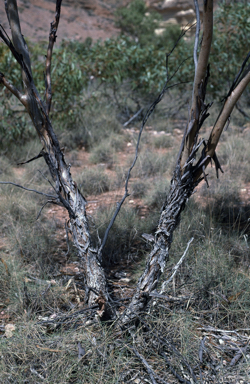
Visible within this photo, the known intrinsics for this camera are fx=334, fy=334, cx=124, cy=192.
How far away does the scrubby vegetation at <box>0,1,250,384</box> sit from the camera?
1566mm

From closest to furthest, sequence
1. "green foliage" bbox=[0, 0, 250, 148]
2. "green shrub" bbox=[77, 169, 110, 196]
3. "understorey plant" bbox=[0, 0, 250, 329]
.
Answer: "understorey plant" bbox=[0, 0, 250, 329] < "green shrub" bbox=[77, 169, 110, 196] < "green foliage" bbox=[0, 0, 250, 148]

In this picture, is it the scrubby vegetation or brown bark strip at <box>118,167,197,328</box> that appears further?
brown bark strip at <box>118,167,197,328</box>

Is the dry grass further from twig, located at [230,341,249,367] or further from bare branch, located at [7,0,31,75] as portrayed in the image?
bare branch, located at [7,0,31,75]

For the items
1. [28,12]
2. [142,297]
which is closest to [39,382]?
[142,297]

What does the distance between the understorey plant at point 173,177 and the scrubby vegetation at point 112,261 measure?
12 centimetres

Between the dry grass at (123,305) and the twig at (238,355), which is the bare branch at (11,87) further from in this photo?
the twig at (238,355)

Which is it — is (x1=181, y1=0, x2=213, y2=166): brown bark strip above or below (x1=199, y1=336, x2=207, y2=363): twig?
above

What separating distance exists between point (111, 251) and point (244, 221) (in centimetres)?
121

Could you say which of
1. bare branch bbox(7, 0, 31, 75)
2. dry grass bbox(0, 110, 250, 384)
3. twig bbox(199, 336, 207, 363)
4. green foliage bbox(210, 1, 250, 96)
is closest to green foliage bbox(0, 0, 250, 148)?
green foliage bbox(210, 1, 250, 96)

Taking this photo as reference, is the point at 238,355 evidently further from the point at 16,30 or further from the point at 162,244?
the point at 16,30

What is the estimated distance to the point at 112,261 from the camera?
2.57 metres

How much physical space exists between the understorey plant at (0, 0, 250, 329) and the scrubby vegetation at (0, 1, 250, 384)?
121 mm

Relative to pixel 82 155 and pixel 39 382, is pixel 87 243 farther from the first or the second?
pixel 82 155

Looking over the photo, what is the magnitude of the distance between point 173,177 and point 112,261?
1.06 metres
